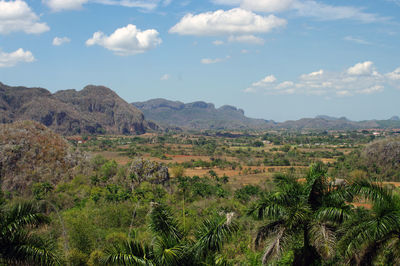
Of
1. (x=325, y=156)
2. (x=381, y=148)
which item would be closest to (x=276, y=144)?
(x=325, y=156)

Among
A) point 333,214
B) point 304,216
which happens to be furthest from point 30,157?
point 333,214

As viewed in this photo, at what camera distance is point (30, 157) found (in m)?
55.5

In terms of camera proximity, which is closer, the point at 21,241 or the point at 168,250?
the point at 168,250

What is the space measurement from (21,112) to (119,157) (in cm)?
10569

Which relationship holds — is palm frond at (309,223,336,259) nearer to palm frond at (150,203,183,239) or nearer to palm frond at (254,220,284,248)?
palm frond at (254,220,284,248)

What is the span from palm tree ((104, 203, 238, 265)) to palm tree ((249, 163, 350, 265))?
2.35 meters

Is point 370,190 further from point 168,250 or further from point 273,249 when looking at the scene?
point 168,250

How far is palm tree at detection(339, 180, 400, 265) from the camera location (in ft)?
29.6

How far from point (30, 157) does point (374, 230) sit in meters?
56.2

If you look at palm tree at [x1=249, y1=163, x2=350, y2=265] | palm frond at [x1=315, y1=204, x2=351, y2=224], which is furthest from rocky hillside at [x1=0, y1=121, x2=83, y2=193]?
palm frond at [x1=315, y1=204, x2=351, y2=224]

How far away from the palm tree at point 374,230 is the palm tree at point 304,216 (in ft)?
1.48

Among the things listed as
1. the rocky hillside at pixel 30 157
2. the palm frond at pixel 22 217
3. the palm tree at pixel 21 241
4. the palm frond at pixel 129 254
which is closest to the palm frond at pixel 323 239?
the palm frond at pixel 129 254

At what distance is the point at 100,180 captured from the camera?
48906 millimetres

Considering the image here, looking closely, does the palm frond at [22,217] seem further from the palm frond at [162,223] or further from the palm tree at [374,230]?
the palm tree at [374,230]
